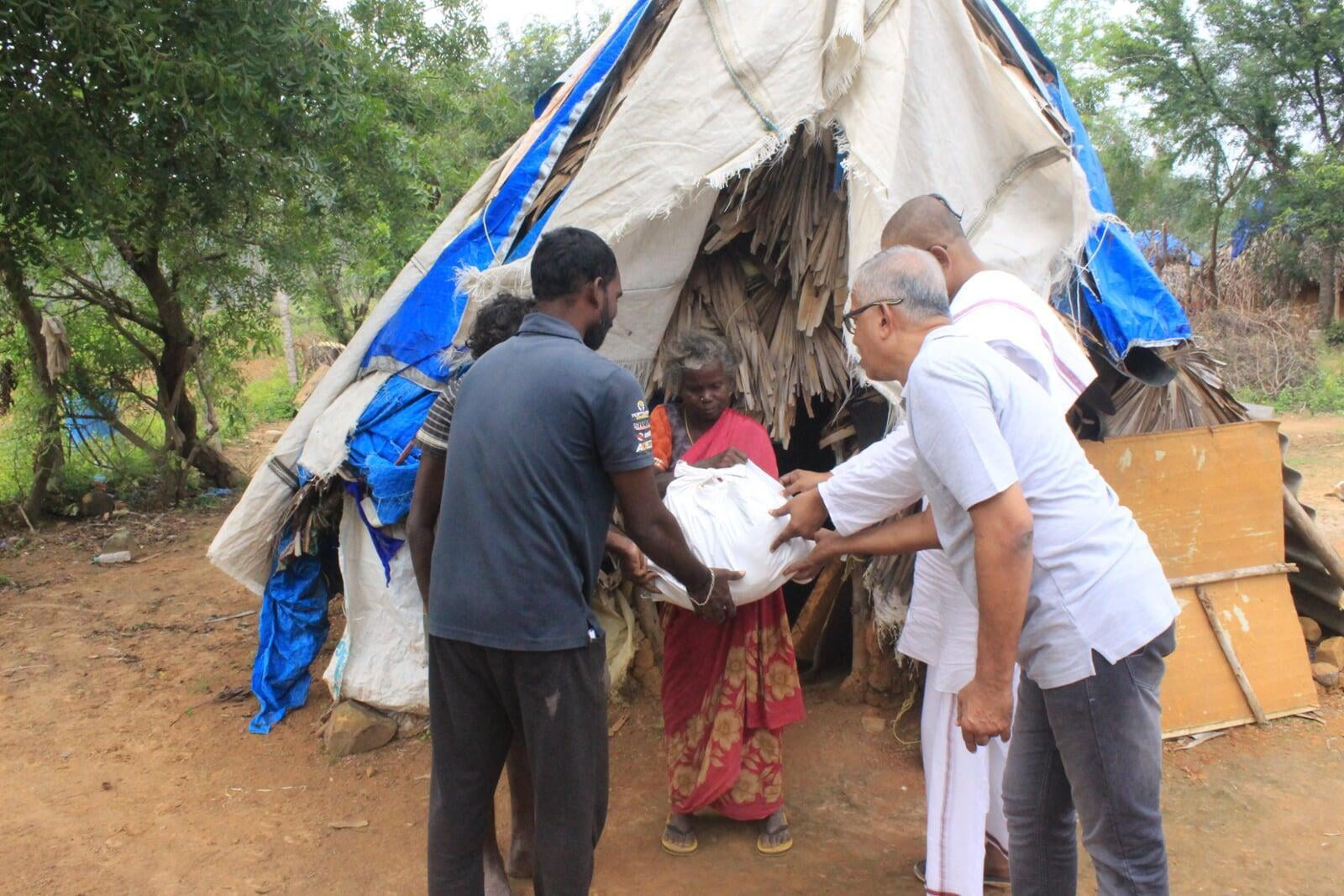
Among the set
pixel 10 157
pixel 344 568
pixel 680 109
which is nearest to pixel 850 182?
pixel 680 109

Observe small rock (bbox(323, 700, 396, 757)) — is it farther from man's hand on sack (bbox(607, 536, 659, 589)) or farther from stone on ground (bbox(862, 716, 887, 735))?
stone on ground (bbox(862, 716, 887, 735))

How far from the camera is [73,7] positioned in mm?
3854

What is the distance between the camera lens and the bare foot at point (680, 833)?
3287 millimetres

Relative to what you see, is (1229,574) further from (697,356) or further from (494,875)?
(494,875)

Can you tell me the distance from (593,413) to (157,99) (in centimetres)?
331

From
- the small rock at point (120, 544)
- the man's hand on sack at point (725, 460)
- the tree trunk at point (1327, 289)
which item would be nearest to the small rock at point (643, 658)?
the man's hand on sack at point (725, 460)

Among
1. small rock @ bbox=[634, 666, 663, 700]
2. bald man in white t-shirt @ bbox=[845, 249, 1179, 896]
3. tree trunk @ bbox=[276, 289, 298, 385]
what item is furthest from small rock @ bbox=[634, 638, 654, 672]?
tree trunk @ bbox=[276, 289, 298, 385]

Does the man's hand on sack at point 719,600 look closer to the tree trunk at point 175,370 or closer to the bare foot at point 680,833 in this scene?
the bare foot at point 680,833

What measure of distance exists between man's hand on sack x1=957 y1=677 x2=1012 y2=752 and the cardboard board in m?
2.40

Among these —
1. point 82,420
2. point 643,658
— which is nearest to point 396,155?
point 643,658

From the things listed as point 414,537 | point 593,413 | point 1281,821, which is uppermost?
point 593,413


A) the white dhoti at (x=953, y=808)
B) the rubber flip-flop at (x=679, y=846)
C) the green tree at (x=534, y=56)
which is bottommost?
the rubber flip-flop at (x=679, y=846)

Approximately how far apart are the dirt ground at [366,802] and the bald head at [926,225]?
2.06 m

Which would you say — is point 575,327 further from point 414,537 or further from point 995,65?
point 995,65
